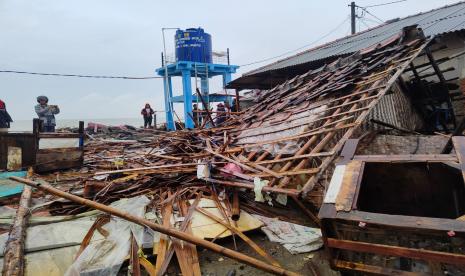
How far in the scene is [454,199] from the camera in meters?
3.15

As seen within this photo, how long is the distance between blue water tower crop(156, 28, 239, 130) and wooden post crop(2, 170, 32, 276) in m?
16.8

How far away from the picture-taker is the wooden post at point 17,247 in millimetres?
2895

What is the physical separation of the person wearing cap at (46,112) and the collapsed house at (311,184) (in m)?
3.45

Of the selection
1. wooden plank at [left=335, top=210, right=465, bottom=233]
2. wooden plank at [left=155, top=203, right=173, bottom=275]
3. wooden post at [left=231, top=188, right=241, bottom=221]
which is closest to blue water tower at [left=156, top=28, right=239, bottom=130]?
wooden post at [left=231, top=188, right=241, bottom=221]

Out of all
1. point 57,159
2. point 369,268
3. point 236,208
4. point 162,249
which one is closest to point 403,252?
point 369,268

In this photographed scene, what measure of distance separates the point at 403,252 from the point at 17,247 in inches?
140

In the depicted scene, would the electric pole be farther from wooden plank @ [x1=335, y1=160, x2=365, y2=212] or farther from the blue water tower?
wooden plank @ [x1=335, y1=160, x2=365, y2=212]

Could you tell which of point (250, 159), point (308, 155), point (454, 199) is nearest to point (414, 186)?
point (454, 199)

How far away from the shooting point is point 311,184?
3596 mm

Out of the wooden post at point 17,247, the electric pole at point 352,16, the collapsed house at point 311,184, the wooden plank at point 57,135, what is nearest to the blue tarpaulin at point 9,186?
the collapsed house at point 311,184

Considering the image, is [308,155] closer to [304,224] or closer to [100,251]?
[304,224]

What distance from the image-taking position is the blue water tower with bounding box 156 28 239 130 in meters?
21.5

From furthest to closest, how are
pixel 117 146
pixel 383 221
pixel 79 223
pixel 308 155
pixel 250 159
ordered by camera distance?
pixel 117 146
pixel 250 159
pixel 308 155
pixel 79 223
pixel 383 221

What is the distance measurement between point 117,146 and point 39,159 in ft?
13.0
